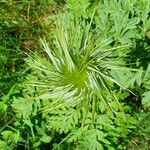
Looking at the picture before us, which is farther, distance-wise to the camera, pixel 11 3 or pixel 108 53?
pixel 11 3

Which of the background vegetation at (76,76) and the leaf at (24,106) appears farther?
the leaf at (24,106)

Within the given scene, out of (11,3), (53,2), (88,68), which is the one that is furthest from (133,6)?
(11,3)

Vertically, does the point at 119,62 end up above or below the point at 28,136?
above

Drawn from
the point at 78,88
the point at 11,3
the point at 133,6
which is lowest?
the point at 78,88

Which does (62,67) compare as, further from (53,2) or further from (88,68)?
(53,2)

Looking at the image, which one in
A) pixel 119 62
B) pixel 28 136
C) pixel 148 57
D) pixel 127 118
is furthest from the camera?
pixel 28 136

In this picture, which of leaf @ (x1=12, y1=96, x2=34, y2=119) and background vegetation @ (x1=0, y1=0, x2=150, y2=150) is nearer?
background vegetation @ (x1=0, y1=0, x2=150, y2=150)

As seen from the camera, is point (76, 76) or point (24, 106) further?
point (24, 106)

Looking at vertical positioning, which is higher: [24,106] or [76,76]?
[76,76]
